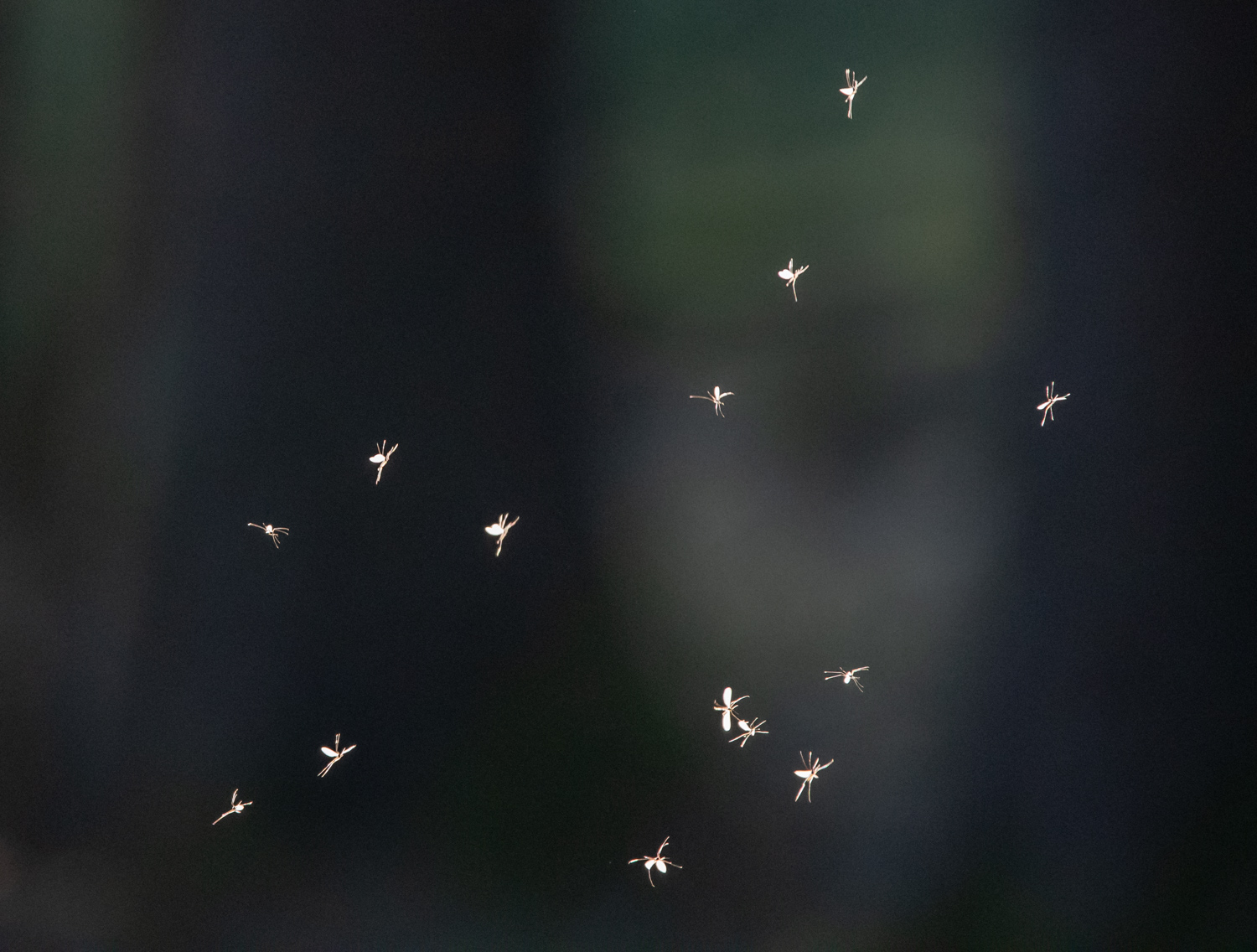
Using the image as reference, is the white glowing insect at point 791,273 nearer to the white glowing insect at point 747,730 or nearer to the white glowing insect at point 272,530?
the white glowing insect at point 747,730

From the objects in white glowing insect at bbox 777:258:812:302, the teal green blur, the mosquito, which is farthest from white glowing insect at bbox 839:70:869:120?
the mosquito

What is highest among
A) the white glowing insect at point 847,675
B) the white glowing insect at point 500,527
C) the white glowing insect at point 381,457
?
the white glowing insect at point 381,457

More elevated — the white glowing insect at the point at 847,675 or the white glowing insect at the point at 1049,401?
the white glowing insect at the point at 1049,401

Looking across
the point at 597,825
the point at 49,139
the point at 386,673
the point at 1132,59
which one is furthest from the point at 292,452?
the point at 1132,59

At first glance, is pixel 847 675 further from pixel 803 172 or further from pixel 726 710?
pixel 803 172

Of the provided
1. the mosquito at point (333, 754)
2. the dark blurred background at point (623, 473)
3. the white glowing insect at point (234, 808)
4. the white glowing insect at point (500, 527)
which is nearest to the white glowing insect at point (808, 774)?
the dark blurred background at point (623, 473)

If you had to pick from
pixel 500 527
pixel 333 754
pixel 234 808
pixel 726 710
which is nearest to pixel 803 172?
pixel 500 527

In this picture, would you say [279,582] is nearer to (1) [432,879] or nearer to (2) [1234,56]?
(1) [432,879]
